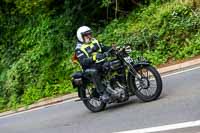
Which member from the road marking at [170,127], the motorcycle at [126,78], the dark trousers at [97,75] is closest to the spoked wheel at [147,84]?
the motorcycle at [126,78]

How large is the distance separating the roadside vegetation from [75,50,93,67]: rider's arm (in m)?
4.83

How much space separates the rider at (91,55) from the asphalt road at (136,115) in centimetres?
67

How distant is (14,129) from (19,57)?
10335 mm

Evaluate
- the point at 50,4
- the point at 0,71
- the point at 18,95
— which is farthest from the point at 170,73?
the point at 0,71

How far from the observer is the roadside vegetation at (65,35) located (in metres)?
15.9

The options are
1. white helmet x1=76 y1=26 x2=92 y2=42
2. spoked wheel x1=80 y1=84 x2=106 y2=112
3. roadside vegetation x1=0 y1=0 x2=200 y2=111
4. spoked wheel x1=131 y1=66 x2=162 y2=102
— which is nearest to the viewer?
spoked wheel x1=131 y1=66 x2=162 y2=102

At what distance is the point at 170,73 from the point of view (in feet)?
43.9

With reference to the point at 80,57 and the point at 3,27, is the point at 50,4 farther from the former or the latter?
the point at 80,57

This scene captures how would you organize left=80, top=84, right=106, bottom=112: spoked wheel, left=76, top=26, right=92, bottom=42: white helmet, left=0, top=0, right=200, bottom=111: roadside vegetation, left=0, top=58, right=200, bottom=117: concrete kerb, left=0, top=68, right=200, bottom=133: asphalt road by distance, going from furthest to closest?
left=0, top=0, right=200, bottom=111: roadside vegetation, left=0, top=58, right=200, bottom=117: concrete kerb, left=80, top=84, right=106, bottom=112: spoked wheel, left=76, top=26, right=92, bottom=42: white helmet, left=0, top=68, right=200, bottom=133: asphalt road

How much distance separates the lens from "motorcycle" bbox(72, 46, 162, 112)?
32.3 feet

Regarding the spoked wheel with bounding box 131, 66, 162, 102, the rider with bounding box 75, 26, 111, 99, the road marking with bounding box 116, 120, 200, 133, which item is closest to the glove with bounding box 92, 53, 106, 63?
the rider with bounding box 75, 26, 111, 99

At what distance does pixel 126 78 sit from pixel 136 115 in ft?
3.04

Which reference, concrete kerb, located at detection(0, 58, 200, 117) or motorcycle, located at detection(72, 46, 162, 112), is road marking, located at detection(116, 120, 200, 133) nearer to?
motorcycle, located at detection(72, 46, 162, 112)

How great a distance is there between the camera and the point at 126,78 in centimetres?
1010
